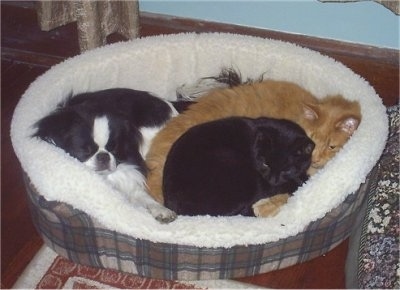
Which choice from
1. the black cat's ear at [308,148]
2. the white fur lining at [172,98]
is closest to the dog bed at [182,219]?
the white fur lining at [172,98]

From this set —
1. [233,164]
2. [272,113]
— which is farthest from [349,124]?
[233,164]

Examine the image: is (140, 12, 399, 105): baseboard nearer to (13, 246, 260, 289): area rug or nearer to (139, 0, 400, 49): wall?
(139, 0, 400, 49): wall

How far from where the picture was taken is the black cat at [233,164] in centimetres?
173

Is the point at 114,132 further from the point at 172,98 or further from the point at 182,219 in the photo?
the point at 172,98

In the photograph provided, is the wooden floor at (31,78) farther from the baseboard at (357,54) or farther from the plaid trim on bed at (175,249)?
the plaid trim on bed at (175,249)

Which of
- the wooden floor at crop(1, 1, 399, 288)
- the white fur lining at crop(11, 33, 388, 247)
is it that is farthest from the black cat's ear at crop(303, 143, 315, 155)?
the wooden floor at crop(1, 1, 399, 288)

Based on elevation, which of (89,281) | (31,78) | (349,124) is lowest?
(89,281)

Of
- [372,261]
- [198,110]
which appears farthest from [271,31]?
[372,261]

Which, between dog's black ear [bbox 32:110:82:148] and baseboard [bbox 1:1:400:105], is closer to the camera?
dog's black ear [bbox 32:110:82:148]

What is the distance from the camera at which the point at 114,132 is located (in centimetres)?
183

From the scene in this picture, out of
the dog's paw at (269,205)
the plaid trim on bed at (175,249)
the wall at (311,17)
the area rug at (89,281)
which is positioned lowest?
the area rug at (89,281)

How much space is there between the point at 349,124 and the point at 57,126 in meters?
0.93

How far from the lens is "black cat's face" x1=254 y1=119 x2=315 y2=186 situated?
5.87 feet

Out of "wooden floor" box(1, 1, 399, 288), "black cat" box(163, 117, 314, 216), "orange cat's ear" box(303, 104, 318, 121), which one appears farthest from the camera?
"wooden floor" box(1, 1, 399, 288)
